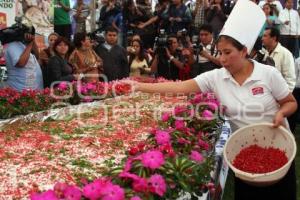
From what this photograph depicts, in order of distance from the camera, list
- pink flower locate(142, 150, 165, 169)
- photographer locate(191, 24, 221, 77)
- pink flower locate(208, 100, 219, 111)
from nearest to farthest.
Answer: pink flower locate(142, 150, 165, 169) < pink flower locate(208, 100, 219, 111) < photographer locate(191, 24, 221, 77)

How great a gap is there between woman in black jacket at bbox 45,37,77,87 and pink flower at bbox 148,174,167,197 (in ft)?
14.5

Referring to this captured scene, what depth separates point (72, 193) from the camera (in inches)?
76.9

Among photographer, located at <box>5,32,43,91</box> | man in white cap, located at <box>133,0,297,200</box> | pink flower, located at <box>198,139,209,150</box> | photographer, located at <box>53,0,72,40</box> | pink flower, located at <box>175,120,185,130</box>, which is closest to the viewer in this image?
man in white cap, located at <box>133,0,297,200</box>

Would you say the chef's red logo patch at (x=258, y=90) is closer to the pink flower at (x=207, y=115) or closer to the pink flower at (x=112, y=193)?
the pink flower at (x=207, y=115)

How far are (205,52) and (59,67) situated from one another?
7.82 ft

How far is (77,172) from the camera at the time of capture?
10.2 feet

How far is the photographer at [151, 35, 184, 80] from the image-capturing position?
8.59 metres

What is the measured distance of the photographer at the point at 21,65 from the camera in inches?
239

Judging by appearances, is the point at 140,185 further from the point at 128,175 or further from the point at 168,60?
the point at 168,60

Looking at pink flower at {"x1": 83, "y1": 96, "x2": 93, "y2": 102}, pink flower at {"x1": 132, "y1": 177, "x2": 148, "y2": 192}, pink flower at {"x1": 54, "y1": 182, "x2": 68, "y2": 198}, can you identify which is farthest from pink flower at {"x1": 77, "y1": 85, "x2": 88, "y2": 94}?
pink flower at {"x1": 54, "y1": 182, "x2": 68, "y2": 198}

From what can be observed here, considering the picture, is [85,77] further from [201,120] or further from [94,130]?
[201,120]

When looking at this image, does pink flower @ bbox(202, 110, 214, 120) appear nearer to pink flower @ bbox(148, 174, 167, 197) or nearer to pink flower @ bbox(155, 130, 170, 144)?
pink flower @ bbox(155, 130, 170, 144)

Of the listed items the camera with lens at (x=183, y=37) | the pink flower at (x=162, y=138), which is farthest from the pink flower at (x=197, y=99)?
the camera with lens at (x=183, y=37)

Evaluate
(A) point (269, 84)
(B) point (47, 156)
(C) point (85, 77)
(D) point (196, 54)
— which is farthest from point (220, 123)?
(D) point (196, 54)
